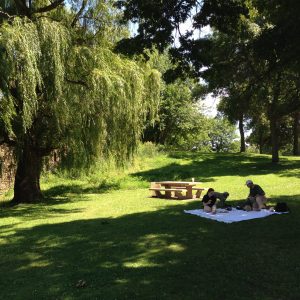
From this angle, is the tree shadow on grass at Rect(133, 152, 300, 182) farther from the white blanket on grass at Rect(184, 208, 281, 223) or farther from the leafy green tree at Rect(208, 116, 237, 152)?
the leafy green tree at Rect(208, 116, 237, 152)

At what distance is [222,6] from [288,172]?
16.0 meters

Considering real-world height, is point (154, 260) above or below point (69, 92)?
below

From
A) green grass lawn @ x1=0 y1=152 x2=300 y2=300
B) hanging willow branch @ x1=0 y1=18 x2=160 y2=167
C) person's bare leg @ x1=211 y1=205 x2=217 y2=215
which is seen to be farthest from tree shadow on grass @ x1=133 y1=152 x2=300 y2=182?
person's bare leg @ x1=211 y1=205 x2=217 y2=215

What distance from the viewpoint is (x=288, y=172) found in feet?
76.7

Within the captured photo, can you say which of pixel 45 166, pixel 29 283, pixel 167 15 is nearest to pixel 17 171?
pixel 45 166

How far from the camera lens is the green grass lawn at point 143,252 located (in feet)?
18.2

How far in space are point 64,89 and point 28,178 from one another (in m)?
4.13

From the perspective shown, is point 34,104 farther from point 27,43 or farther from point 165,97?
point 165,97

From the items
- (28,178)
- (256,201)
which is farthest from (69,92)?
(256,201)

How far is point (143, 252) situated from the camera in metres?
7.47

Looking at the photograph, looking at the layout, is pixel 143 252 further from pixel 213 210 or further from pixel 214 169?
pixel 214 169

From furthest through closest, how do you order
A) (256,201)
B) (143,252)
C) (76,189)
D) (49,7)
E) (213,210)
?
(76,189) < (49,7) < (256,201) < (213,210) < (143,252)

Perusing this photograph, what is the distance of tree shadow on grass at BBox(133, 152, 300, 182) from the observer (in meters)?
23.3

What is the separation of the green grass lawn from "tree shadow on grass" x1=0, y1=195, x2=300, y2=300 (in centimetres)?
1
